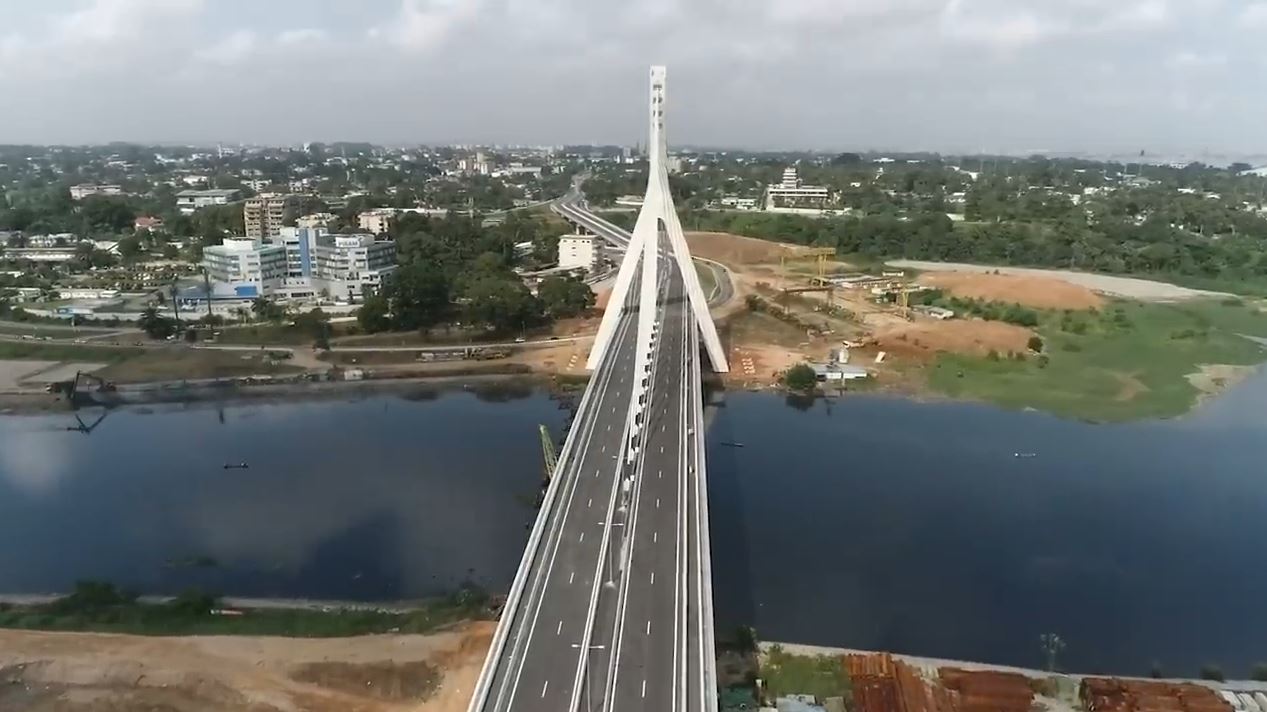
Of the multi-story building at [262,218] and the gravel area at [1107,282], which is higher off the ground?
the multi-story building at [262,218]

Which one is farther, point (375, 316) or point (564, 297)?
point (564, 297)

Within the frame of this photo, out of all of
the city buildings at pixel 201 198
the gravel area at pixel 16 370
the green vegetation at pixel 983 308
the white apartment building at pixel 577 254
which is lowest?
the gravel area at pixel 16 370

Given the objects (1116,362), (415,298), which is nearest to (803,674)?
(1116,362)

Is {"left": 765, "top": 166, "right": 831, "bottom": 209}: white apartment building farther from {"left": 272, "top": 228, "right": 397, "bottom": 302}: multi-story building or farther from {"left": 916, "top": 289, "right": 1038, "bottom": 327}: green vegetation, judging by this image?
{"left": 272, "top": 228, "right": 397, "bottom": 302}: multi-story building

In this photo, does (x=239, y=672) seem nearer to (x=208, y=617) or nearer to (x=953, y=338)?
(x=208, y=617)

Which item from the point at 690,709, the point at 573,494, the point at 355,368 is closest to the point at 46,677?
the point at 573,494

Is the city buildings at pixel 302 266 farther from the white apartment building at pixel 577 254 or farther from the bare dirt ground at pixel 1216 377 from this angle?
the bare dirt ground at pixel 1216 377

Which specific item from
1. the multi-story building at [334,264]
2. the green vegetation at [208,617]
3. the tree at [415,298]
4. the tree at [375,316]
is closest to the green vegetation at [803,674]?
the green vegetation at [208,617]

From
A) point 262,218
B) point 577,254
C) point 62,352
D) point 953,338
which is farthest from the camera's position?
point 262,218
